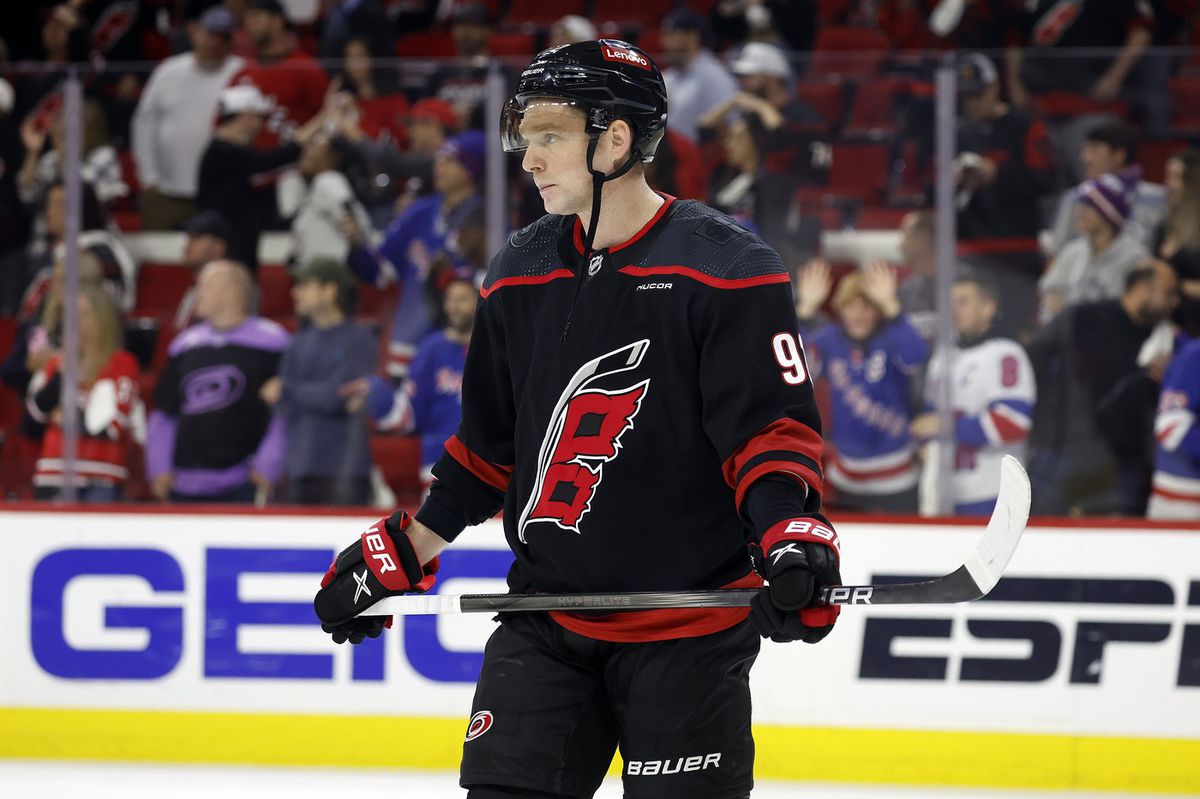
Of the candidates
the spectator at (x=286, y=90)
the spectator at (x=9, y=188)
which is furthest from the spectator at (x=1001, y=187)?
the spectator at (x=9, y=188)

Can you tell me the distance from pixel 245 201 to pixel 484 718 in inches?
113

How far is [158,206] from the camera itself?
4727 mm

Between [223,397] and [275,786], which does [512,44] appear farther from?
[275,786]

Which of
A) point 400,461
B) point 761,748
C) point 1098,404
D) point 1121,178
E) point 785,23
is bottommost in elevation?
point 761,748

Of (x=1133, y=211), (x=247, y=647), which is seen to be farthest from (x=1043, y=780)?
(x=247, y=647)

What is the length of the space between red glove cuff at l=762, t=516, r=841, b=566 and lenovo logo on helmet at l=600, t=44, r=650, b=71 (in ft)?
2.19

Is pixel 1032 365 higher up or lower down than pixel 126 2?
lower down

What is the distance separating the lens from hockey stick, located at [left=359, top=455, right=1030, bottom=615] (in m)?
1.99

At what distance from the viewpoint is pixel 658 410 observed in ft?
6.93

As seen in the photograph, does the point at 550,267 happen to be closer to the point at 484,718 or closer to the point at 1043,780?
the point at 484,718

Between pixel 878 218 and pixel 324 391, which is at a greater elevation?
pixel 878 218

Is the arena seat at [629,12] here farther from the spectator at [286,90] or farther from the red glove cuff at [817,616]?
the red glove cuff at [817,616]

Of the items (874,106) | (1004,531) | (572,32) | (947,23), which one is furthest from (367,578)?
(947,23)

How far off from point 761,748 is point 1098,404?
1320mm
